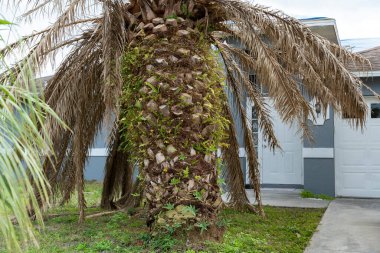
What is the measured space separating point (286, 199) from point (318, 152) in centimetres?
142

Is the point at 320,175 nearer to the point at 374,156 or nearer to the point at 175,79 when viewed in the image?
the point at 374,156

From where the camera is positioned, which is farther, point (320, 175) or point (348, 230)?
point (320, 175)

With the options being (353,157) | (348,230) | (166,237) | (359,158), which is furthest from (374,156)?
(166,237)

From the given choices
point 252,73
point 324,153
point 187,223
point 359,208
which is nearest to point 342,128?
point 324,153

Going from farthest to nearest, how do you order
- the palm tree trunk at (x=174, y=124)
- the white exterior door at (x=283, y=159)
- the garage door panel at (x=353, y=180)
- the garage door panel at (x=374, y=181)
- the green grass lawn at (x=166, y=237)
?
1. the white exterior door at (x=283, y=159)
2. the garage door panel at (x=353, y=180)
3. the garage door panel at (x=374, y=181)
4. the palm tree trunk at (x=174, y=124)
5. the green grass lawn at (x=166, y=237)

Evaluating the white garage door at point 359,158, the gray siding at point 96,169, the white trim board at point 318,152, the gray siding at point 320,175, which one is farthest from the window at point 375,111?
the gray siding at point 96,169

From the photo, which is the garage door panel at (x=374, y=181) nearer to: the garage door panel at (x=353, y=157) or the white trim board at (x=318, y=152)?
the garage door panel at (x=353, y=157)

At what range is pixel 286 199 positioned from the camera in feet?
34.9

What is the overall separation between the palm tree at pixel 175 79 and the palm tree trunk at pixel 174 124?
0.01 metres

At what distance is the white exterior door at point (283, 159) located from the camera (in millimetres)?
12133

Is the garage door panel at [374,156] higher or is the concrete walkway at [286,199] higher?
the garage door panel at [374,156]

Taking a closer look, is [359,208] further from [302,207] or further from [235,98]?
[235,98]

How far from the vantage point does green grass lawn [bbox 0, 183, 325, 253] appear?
5.41 meters

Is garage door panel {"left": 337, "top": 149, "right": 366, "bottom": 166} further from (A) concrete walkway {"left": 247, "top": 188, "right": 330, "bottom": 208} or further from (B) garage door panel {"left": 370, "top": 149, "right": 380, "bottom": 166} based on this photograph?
Answer: (A) concrete walkway {"left": 247, "top": 188, "right": 330, "bottom": 208}
